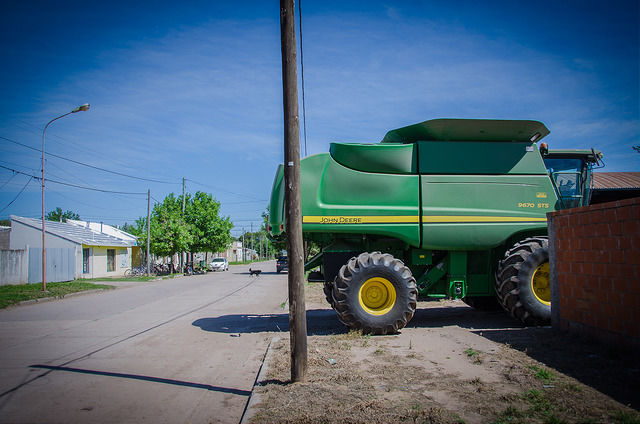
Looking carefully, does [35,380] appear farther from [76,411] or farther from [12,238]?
[12,238]

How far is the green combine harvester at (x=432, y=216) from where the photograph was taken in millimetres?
8039

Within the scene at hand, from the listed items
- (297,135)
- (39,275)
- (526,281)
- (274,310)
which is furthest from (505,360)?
(39,275)

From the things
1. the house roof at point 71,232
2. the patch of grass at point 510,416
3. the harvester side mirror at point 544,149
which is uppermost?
the harvester side mirror at point 544,149

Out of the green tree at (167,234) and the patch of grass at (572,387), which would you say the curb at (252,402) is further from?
the green tree at (167,234)

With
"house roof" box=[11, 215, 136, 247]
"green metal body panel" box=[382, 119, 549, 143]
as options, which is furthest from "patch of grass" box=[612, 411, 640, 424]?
"house roof" box=[11, 215, 136, 247]

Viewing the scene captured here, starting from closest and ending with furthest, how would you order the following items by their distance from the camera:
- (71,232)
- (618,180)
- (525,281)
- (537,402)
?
(537,402)
(525,281)
(618,180)
(71,232)

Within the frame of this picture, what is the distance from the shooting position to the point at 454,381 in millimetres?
4996

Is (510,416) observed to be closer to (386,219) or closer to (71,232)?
(386,219)

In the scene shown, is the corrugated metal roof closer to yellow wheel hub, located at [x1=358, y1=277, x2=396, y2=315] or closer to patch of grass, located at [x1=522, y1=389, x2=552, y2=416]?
yellow wheel hub, located at [x1=358, y1=277, x2=396, y2=315]

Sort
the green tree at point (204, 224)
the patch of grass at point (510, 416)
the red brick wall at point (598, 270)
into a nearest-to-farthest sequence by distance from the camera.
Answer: the patch of grass at point (510, 416) → the red brick wall at point (598, 270) → the green tree at point (204, 224)

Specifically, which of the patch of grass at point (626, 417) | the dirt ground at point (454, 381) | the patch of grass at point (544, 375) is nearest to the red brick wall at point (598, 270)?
the dirt ground at point (454, 381)

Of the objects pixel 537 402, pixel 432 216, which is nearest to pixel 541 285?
pixel 432 216

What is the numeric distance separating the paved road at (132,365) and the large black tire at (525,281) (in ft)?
15.1

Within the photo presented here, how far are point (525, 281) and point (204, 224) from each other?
137 ft
